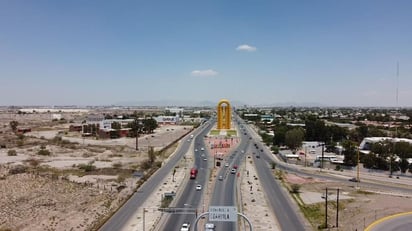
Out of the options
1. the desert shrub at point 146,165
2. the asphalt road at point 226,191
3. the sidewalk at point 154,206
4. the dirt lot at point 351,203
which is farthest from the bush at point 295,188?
the desert shrub at point 146,165

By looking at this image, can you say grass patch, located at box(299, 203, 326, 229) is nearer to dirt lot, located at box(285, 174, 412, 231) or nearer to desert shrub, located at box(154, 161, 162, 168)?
dirt lot, located at box(285, 174, 412, 231)

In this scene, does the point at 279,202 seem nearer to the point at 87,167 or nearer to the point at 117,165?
the point at 117,165

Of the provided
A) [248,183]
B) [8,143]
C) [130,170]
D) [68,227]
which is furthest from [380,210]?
[8,143]

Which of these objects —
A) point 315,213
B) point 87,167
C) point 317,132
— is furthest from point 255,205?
point 317,132

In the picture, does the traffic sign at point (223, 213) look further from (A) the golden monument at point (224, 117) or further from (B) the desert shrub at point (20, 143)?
(A) the golden monument at point (224, 117)

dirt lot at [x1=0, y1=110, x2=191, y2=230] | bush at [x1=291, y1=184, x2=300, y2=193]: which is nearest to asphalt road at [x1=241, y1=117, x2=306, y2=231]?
bush at [x1=291, y1=184, x2=300, y2=193]

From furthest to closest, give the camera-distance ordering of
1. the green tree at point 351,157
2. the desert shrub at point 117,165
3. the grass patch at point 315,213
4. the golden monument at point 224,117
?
the golden monument at point 224,117, the green tree at point 351,157, the desert shrub at point 117,165, the grass patch at point 315,213
